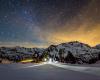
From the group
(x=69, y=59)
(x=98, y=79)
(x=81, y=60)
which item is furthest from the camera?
(x=81, y=60)

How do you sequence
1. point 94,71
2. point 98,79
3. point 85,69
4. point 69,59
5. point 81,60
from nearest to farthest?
point 98,79
point 94,71
point 85,69
point 69,59
point 81,60

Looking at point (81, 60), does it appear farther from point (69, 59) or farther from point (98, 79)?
point (98, 79)

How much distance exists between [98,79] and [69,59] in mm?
118772

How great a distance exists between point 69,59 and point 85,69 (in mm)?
113291

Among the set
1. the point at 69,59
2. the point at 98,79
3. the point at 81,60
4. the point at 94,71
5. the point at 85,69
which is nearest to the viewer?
the point at 98,79

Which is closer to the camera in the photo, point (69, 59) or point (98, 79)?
point (98, 79)

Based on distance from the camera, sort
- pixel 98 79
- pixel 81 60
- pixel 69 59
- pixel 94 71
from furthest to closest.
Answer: pixel 81 60 < pixel 69 59 < pixel 94 71 < pixel 98 79

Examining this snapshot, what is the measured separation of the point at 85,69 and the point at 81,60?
449 feet

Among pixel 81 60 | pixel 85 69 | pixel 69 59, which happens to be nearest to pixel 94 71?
pixel 85 69

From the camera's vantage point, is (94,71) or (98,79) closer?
(98,79)

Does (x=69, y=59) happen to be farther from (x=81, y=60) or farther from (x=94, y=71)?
(x=94, y=71)

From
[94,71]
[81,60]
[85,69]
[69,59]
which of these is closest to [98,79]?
[94,71]

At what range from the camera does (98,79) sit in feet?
38.5

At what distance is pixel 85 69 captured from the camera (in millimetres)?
17234
